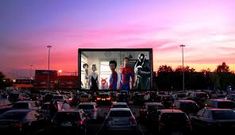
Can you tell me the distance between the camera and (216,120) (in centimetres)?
2223

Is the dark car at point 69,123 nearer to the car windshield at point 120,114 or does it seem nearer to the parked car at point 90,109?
the car windshield at point 120,114

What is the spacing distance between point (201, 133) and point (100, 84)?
113ft

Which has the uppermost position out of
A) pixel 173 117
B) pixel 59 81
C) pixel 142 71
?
pixel 59 81

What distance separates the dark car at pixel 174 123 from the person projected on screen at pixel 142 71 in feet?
109

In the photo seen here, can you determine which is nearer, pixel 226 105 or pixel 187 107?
pixel 226 105

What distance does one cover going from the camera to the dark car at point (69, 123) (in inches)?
912

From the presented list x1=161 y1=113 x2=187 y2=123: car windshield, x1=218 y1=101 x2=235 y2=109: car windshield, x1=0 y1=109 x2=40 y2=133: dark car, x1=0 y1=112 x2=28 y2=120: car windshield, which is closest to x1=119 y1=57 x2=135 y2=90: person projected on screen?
x1=218 y1=101 x2=235 y2=109: car windshield

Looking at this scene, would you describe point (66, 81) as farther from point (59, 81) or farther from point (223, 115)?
point (223, 115)

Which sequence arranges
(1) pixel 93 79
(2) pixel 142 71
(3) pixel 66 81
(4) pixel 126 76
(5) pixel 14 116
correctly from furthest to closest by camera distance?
1. (3) pixel 66 81
2. (1) pixel 93 79
3. (2) pixel 142 71
4. (4) pixel 126 76
5. (5) pixel 14 116

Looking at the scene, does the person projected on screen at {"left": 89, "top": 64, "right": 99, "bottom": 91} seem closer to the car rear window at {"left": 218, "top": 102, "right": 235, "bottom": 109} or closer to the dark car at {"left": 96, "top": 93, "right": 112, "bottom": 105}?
the dark car at {"left": 96, "top": 93, "right": 112, "bottom": 105}

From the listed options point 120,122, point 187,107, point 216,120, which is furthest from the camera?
point 187,107

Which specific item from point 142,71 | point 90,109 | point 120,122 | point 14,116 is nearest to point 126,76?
point 142,71

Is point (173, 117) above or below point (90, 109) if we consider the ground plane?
above

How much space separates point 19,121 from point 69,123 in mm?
2431
